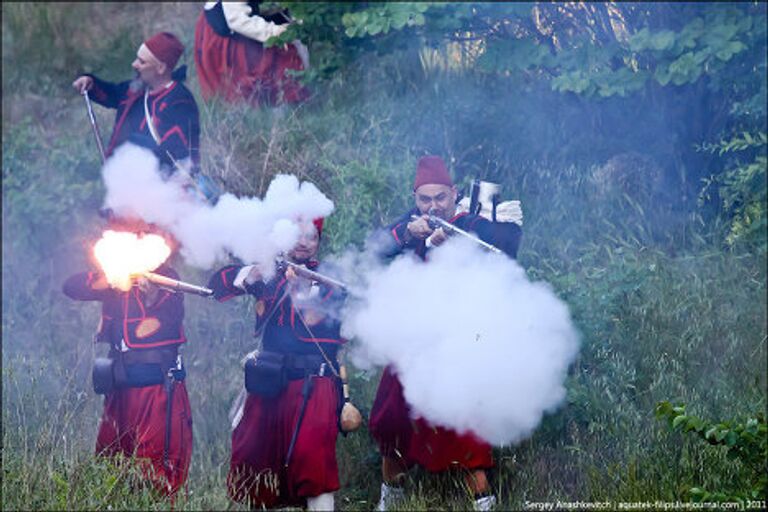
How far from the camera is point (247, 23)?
10.5 meters

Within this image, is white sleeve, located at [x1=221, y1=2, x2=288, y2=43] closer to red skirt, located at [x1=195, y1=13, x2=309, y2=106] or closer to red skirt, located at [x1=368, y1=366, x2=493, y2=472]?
red skirt, located at [x1=195, y1=13, x2=309, y2=106]

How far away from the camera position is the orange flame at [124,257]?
7301 mm

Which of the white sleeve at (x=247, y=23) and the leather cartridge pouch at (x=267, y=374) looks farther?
the white sleeve at (x=247, y=23)

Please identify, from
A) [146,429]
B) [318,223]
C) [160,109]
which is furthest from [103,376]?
[160,109]

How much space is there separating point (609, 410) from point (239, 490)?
222 cm

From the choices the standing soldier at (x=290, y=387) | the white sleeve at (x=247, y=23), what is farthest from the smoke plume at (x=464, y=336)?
the white sleeve at (x=247, y=23)

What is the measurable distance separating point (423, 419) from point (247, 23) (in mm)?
4500

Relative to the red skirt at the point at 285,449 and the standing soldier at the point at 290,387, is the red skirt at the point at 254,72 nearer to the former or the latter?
the standing soldier at the point at 290,387

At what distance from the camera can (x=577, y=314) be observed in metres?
7.84

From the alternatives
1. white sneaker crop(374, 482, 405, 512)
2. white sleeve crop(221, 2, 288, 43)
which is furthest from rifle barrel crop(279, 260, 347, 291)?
white sleeve crop(221, 2, 288, 43)

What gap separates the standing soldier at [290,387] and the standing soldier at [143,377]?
494 millimetres

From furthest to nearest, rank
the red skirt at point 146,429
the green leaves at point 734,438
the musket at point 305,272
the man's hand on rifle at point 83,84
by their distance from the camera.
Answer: the man's hand on rifle at point 83,84
the red skirt at point 146,429
the musket at point 305,272
the green leaves at point 734,438

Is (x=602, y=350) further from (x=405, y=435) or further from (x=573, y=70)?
(x=573, y=70)

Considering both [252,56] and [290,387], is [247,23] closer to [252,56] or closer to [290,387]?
[252,56]
